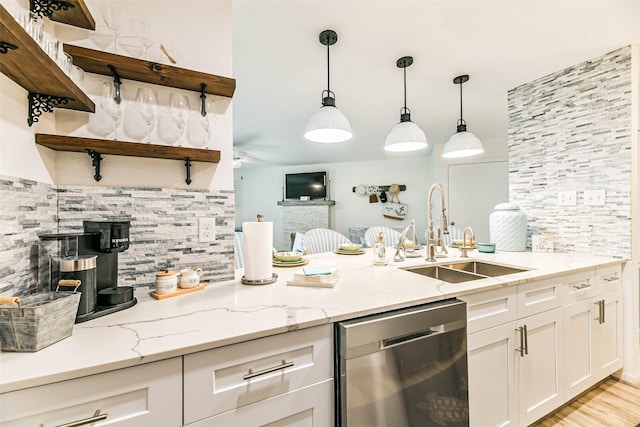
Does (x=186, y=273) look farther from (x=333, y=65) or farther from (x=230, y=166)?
(x=333, y=65)

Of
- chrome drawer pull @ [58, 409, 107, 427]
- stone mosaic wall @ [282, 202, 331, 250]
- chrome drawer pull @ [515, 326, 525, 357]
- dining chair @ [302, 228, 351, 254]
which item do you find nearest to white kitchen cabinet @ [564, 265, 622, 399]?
chrome drawer pull @ [515, 326, 525, 357]

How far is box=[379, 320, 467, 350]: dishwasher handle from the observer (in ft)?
3.12

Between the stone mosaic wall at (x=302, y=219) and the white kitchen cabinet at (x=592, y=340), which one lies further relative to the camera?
the stone mosaic wall at (x=302, y=219)

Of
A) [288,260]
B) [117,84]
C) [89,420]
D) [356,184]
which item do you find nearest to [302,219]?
[356,184]

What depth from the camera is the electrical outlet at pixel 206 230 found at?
4.10 ft

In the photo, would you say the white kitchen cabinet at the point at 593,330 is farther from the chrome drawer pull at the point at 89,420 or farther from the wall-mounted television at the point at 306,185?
the wall-mounted television at the point at 306,185

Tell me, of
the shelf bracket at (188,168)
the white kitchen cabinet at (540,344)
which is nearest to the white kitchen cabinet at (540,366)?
the white kitchen cabinet at (540,344)

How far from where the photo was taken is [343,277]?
1426 mm

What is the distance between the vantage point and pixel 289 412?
82 cm

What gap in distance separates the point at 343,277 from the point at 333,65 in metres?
1.63

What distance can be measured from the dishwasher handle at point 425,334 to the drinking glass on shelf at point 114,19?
156 centimetres

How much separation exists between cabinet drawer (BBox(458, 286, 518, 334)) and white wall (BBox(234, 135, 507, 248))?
11.8 ft

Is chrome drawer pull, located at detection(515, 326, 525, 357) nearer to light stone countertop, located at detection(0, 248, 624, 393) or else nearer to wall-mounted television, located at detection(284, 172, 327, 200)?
light stone countertop, located at detection(0, 248, 624, 393)

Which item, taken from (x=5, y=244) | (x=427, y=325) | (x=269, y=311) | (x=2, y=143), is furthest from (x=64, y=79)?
(x=427, y=325)
